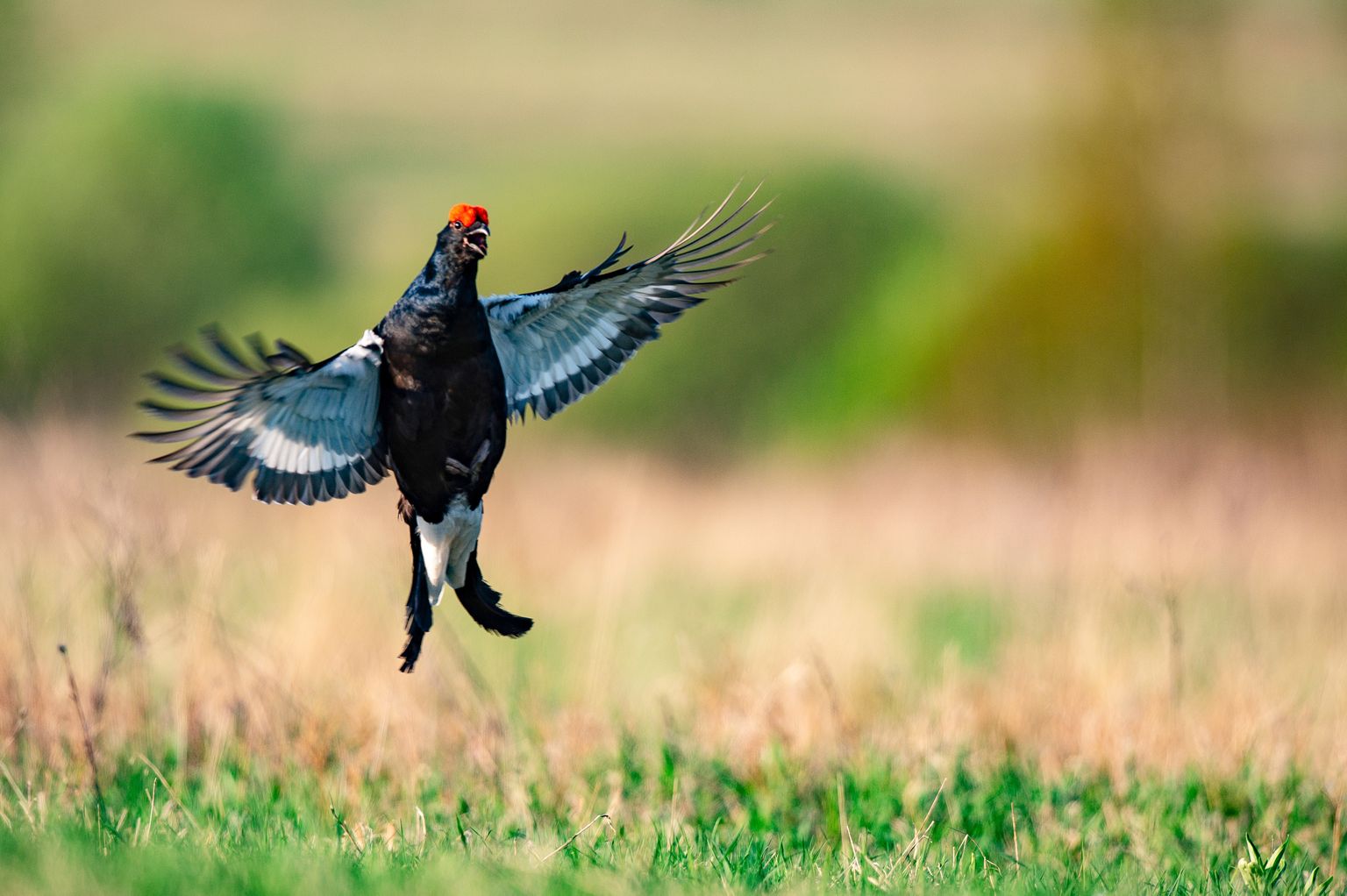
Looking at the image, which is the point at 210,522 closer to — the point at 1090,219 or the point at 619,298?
the point at 619,298

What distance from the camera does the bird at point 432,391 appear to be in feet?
10.0

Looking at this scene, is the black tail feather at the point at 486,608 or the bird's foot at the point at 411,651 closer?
the bird's foot at the point at 411,651

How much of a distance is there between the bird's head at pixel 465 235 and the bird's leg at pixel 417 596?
0.62 m

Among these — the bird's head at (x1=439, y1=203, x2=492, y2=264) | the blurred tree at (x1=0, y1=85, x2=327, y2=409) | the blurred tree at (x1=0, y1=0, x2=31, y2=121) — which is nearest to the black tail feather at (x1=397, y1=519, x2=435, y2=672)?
the bird's head at (x1=439, y1=203, x2=492, y2=264)

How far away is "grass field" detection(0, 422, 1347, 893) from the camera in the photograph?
3691 mm

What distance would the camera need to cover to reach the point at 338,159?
3509 cm

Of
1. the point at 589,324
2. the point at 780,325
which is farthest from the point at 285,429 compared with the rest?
the point at 780,325

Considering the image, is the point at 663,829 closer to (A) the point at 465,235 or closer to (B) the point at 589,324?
(B) the point at 589,324

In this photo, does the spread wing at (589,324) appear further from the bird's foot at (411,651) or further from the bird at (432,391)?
the bird's foot at (411,651)

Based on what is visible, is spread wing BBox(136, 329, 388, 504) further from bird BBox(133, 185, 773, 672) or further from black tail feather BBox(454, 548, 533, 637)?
black tail feather BBox(454, 548, 533, 637)

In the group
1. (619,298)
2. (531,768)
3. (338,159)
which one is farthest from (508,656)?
(338,159)

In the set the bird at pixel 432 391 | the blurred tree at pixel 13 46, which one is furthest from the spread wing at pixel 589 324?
the blurred tree at pixel 13 46

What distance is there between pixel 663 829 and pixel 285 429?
1615mm

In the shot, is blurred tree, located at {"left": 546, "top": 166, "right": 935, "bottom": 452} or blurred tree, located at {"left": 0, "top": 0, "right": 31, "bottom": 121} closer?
blurred tree, located at {"left": 546, "top": 166, "right": 935, "bottom": 452}
